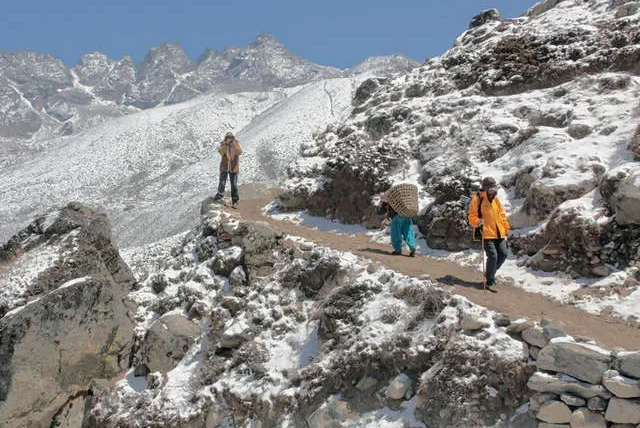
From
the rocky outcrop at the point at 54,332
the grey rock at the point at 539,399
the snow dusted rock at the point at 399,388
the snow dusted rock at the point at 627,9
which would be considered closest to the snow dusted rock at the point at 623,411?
the grey rock at the point at 539,399

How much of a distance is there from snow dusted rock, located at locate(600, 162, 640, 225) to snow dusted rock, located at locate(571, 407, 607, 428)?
5.14m

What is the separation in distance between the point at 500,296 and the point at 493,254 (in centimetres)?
82

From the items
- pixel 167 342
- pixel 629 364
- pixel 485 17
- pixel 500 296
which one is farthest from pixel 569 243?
pixel 485 17

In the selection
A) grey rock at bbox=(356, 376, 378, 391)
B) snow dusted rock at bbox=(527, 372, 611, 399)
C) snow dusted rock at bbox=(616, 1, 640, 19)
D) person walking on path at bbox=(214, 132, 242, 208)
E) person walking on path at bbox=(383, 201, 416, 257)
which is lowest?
grey rock at bbox=(356, 376, 378, 391)

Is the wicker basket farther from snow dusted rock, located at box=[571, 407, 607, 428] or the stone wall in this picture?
snow dusted rock, located at box=[571, 407, 607, 428]

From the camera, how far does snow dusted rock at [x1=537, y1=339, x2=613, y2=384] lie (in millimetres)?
7324

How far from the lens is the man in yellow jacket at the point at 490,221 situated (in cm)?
1073

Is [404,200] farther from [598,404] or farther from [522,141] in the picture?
[598,404]

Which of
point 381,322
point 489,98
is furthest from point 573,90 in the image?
point 381,322

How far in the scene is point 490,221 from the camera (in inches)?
422

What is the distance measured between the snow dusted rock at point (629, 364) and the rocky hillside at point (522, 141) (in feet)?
13.3

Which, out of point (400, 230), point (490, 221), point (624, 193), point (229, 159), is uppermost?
point (229, 159)

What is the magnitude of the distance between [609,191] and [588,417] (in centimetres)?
623

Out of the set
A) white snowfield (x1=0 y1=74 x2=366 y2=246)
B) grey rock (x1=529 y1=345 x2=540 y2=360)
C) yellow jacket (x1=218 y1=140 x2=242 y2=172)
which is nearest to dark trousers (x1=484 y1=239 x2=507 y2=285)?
grey rock (x1=529 y1=345 x2=540 y2=360)
